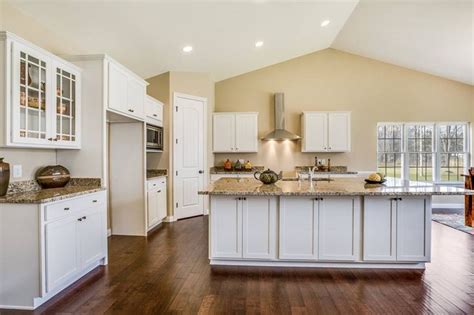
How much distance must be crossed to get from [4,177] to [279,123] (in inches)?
200

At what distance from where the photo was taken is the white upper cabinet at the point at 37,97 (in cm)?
231

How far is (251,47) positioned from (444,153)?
5.14 m

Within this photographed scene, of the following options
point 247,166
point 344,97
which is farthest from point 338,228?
point 344,97

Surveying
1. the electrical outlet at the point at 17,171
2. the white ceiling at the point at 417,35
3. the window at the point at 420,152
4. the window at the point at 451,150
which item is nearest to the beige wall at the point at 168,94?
the electrical outlet at the point at 17,171

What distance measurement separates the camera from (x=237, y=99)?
21.9 feet

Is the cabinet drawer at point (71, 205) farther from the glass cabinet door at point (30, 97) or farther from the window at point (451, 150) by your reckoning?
the window at point (451, 150)

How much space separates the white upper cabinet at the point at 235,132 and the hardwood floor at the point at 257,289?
3109 mm

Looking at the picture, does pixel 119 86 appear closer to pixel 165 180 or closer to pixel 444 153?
pixel 165 180

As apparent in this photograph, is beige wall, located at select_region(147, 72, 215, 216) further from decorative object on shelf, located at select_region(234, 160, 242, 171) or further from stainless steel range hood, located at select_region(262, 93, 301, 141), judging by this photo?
stainless steel range hood, located at select_region(262, 93, 301, 141)

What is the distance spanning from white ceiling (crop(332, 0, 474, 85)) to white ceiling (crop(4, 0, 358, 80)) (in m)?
0.43

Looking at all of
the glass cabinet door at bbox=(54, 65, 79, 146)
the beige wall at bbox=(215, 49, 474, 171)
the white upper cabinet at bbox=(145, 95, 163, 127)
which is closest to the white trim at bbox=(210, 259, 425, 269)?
the glass cabinet door at bbox=(54, 65, 79, 146)

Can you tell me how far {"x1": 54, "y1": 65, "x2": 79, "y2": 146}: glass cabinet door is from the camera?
285 centimetres

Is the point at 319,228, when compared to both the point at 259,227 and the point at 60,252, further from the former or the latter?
the point at 60,252

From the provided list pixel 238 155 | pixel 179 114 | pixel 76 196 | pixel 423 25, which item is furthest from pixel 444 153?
pixel 76 196
